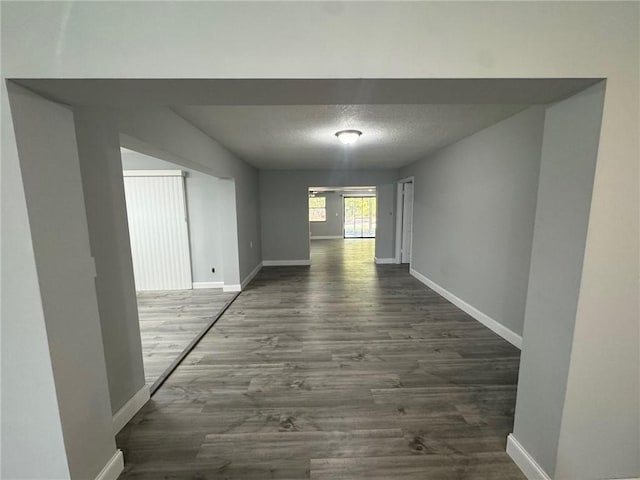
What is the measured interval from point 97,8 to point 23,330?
1267 millimetres

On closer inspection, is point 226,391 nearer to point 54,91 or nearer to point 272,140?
point 54,91

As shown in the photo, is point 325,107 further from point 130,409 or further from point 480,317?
point 480,317

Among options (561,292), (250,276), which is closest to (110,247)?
(561,292)

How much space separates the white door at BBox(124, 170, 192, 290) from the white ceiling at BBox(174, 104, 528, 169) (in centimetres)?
134

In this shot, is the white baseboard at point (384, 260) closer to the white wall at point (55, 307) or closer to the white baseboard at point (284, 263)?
the white baseboard at point (284, 263)

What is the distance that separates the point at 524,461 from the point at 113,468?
219cm

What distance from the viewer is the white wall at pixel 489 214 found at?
246 cm

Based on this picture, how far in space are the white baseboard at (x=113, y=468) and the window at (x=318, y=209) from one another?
10187 millimetres

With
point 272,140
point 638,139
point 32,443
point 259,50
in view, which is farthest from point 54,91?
point 272,140

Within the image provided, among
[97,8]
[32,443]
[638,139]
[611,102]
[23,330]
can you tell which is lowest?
[32,443]

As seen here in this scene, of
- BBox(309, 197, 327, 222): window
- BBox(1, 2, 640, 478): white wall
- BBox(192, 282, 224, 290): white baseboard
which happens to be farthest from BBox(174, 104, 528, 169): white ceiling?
BBox(309, 197, 327, 222): window

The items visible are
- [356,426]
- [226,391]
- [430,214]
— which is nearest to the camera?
[356,426]

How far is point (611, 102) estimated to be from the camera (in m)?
0.98

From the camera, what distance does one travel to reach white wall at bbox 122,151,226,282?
4285mm
